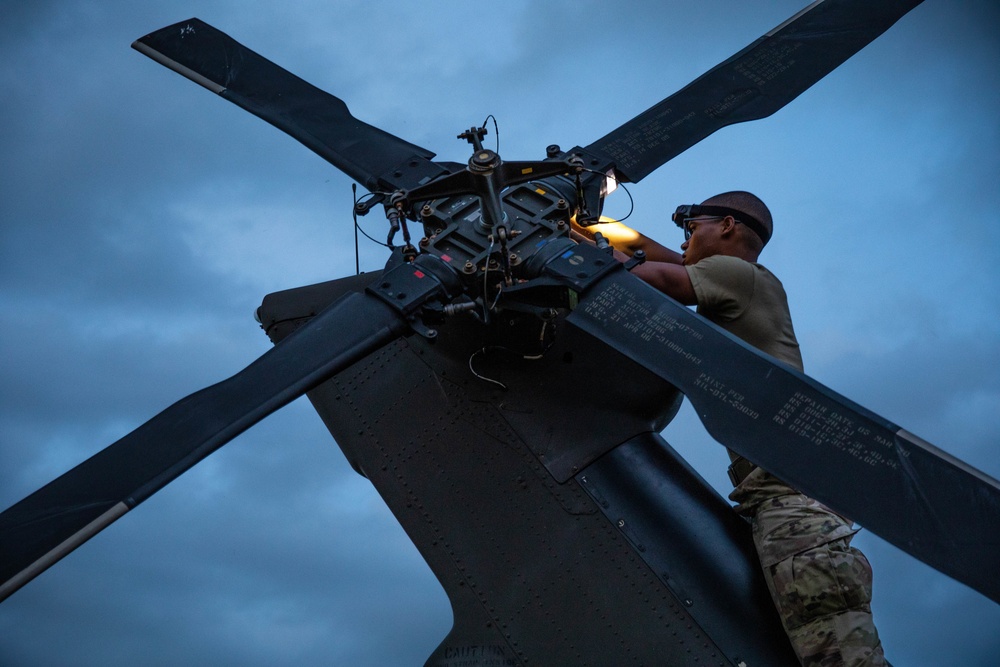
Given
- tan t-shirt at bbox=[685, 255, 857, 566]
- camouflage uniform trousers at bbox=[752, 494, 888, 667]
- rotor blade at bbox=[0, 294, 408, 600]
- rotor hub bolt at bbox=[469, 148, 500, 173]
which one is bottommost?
camouflage uniform trousers at bbox=[752, 494, 888, 667]

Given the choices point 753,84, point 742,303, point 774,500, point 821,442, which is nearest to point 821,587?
point 774,500

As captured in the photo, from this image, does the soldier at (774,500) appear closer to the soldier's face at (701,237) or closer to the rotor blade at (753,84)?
the soldier's face at (701,237)

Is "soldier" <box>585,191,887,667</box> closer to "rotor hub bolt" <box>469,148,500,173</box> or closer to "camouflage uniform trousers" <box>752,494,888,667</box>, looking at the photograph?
"camouflage uniform trousers" <box>752,494,888,667</box>

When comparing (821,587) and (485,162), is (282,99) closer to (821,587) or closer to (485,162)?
(485,162)

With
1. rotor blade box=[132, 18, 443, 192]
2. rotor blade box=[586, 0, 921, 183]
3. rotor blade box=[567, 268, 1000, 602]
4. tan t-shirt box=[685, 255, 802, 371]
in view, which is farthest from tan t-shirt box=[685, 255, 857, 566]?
rotor blade box=[132, 18, 443, 192]

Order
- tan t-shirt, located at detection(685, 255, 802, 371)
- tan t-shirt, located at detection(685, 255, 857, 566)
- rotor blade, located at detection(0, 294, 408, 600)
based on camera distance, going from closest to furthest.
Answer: rotor blade, located at detection(0, 294, 408, 600), tan t-shirt, located at detection(685, 255, 857, 566), tan t-shirt, located at detection(685, 255, 802, 371)

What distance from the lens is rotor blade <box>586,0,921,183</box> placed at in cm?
642

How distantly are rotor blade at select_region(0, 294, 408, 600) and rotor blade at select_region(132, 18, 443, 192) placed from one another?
167 cm

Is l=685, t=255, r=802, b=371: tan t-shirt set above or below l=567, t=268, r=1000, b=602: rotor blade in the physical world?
above

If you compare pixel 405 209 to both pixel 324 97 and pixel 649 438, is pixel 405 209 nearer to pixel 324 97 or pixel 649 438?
pixel 324 97

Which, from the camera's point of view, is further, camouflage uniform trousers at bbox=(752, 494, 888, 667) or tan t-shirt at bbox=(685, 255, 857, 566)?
tan t-shirt at bbox=(685, 255, 857, 566)

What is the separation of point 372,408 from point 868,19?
402 cm

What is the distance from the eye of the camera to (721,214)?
6.73m

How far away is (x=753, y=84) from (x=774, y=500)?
273 centimetres
